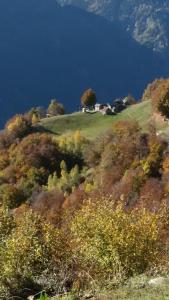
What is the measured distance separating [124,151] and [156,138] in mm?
9079

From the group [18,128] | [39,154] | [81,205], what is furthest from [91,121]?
[81,205]

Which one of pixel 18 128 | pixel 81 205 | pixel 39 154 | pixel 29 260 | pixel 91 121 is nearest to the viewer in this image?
pixel 29 260

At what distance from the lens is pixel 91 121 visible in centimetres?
18825

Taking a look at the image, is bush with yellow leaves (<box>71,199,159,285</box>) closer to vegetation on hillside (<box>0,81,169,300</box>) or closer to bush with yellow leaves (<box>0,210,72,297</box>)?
vegetation on hillside (<box>0,81,169,300</box>)

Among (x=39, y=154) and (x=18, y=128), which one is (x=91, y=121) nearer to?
(x=18, y=128)

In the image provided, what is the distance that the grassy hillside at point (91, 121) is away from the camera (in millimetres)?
180125

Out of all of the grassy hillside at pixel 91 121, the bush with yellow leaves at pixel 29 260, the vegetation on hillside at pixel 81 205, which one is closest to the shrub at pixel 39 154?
the vegetation on hillside at pixel 81 205

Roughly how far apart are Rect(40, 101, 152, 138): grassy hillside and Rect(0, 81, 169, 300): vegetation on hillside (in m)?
0.57

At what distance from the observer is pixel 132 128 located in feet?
524

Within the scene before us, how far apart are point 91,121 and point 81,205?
116448 millimetres

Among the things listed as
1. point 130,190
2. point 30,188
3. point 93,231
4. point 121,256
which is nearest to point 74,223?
point 93,231

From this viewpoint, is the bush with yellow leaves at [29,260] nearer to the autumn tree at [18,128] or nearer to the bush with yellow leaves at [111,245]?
the bush with yellow leaves at [111,245]

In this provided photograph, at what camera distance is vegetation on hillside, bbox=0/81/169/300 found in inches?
1468

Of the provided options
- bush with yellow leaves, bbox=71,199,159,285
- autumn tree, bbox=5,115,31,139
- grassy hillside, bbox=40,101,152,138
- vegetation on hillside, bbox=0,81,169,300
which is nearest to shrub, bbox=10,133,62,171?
Result: vegetation on hillside, bbox=0,81,169,300
